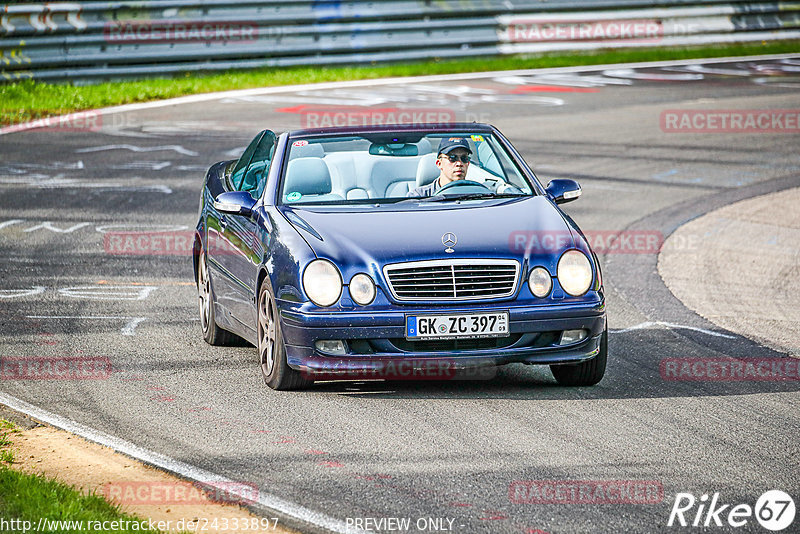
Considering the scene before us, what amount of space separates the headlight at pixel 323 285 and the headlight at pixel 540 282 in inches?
41.6

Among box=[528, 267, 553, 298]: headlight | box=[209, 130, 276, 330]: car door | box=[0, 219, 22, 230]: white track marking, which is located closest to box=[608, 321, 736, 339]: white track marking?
box=[528, 267, 553, 298]: headlight

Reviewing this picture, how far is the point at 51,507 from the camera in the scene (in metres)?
5.37

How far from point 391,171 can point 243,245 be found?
1.09 metres

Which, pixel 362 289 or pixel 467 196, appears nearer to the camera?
pixel 362 289

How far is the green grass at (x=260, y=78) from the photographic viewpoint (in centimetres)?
2162

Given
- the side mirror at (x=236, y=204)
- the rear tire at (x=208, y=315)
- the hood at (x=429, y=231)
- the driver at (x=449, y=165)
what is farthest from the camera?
the rear tire at (x=208, y=315)

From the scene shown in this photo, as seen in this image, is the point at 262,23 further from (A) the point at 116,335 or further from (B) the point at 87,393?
(B) the point at 87,393

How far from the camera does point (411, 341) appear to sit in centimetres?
727

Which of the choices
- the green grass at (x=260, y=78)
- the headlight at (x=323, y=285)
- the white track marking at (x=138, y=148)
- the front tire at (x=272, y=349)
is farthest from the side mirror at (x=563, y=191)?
the green grass at (x=260, y=78)

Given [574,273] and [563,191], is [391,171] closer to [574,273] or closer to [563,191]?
[563,191]

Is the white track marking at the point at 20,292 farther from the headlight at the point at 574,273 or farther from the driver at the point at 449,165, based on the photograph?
the headlight at the point at 574,273

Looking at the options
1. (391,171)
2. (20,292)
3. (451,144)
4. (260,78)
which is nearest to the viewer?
(391,171)

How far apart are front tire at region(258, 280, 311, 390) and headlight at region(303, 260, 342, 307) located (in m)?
0.31

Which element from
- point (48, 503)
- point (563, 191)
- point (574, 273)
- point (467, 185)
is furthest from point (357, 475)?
point (563, 191)
